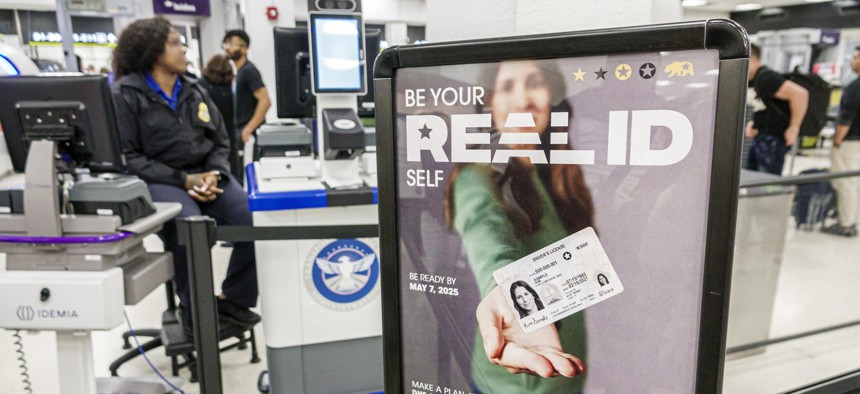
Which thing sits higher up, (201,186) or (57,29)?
(57,29)

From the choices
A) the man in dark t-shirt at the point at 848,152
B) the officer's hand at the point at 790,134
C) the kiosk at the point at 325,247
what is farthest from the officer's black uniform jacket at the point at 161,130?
the man in dark t-shirt at the point at 848,152

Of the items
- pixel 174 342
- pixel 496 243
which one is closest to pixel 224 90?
pixel 174 342

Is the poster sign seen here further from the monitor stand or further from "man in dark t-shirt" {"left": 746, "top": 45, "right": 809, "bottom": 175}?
"man in dark t-shirt" {"left": 746, "top": 45, "right": 809, "bottom": 175}

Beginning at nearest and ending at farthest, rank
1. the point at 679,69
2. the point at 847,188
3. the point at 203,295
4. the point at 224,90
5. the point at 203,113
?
the point at 679,69
the point at 203,295
the point at 203,113
the point at 224,90
the point at 847,188

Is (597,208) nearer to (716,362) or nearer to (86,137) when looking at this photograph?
(716,362)

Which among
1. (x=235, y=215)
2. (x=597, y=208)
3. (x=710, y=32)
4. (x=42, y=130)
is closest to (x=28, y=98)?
(x=42, y=130)

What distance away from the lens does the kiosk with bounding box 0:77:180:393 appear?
6.01 feet

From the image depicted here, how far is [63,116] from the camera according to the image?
1882 mm

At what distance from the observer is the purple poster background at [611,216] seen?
0.80 metres

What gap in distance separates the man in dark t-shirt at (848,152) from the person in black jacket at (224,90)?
17.6 ft

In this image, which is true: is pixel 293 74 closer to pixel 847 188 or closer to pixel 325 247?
pixel 325 247

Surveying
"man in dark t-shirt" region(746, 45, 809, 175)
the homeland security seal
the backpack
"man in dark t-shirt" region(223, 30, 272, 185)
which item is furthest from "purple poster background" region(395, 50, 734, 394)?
the backpack

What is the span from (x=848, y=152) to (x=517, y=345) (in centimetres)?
595

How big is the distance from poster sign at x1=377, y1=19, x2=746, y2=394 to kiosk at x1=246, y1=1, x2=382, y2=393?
4.00ft
